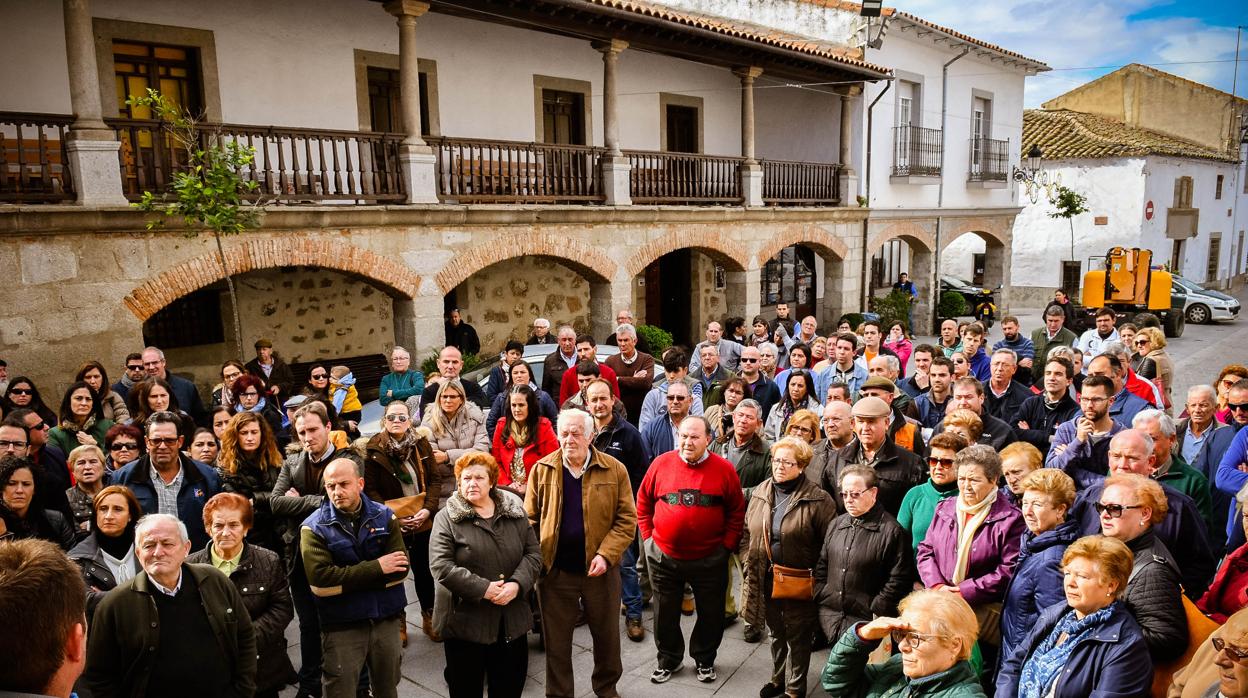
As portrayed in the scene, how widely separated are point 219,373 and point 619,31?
7.65 meters

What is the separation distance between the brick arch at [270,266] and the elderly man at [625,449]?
539cm

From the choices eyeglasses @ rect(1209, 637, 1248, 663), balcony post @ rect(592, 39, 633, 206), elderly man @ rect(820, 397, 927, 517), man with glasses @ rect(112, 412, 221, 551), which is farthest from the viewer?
balcony post @ rect(592, 39, 633, 206)

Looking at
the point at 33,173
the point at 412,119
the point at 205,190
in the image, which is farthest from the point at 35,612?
the point at 412,119

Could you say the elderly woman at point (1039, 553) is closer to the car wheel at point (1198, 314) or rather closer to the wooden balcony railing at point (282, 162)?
the wooden balcony railing at point (282, 162)

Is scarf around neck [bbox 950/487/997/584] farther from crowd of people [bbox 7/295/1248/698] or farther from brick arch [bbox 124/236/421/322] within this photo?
brick arch [bbox 124/236/421/322]

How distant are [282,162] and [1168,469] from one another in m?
8.71

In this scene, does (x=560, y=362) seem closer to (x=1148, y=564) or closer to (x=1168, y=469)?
(x=1168, y=469)

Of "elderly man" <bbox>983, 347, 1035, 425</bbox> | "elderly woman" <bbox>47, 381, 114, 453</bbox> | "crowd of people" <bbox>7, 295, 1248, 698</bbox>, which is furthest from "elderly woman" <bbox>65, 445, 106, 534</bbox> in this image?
"elderly man" <bbox>983, 347, 1035, 425</bbox>

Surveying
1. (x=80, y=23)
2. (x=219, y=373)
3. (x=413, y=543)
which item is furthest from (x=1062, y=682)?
(x=219, y=373)

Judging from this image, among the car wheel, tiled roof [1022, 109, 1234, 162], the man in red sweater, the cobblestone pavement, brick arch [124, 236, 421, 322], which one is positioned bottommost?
the cobblestone pavement

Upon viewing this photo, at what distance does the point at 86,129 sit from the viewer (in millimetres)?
7941

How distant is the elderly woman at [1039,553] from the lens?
11.6 ft

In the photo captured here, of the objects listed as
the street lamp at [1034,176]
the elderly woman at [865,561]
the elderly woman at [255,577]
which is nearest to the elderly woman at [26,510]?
the elderly woman at [255,577]

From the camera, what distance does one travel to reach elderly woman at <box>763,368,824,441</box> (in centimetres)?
626
